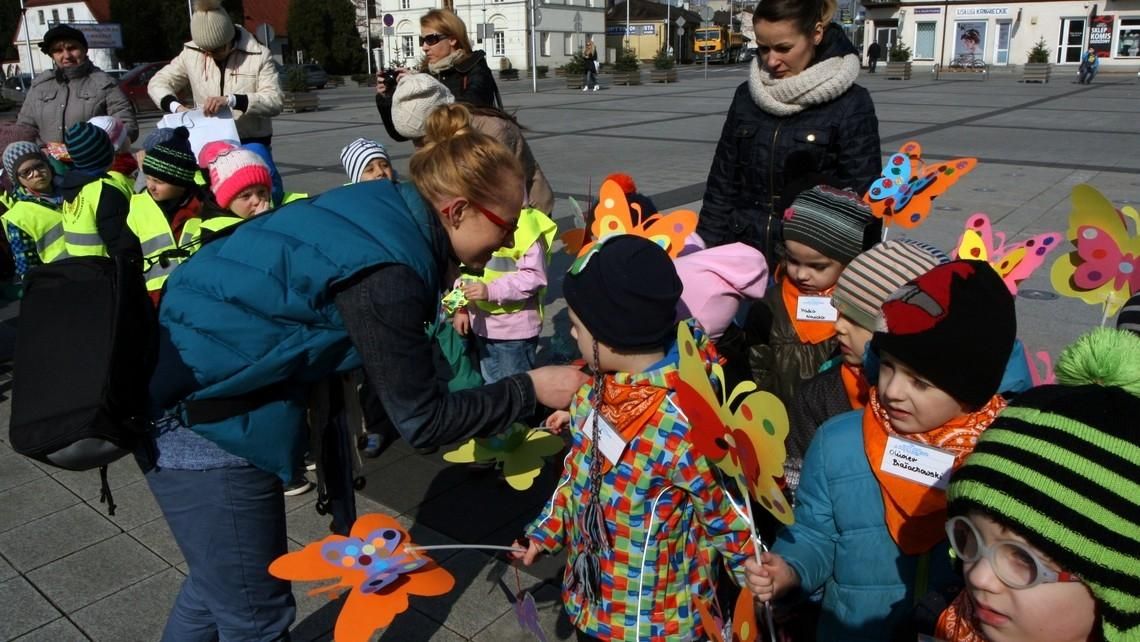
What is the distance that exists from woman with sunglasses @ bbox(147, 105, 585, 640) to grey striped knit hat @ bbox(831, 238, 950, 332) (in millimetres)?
706

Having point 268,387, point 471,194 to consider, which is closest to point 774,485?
point 471,194

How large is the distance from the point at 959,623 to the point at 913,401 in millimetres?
432

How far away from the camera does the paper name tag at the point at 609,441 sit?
193cm

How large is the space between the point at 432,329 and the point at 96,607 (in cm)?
192

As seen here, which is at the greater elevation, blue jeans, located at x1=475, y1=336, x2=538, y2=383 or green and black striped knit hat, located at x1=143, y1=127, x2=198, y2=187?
green and black striped knit hat, located at x1=143, y1=127, x2=198, y2=187

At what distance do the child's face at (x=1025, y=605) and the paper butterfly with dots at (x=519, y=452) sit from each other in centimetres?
143

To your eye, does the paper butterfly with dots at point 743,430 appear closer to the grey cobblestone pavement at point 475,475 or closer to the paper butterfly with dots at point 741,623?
the paper butterfly with dots at point 741,623

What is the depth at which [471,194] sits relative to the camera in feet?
6.07

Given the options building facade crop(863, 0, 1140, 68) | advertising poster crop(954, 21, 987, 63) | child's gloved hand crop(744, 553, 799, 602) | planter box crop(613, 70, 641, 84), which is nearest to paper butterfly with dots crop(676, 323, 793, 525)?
child's gloved hand crop(744, 553, 799, 602)

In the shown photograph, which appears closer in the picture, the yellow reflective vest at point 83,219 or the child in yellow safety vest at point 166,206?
the child in yellow safety vest at point 166,206

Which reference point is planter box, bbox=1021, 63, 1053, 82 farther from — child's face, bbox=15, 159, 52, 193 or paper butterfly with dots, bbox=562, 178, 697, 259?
paper butterfly with dots, bbox=562, 178, 697, 259

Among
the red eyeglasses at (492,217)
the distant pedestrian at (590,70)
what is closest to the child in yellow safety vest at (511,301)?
the red eyeglasses at (492,217)

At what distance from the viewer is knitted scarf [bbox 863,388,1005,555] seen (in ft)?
5.64

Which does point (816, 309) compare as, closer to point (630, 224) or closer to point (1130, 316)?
point (630, 224)
